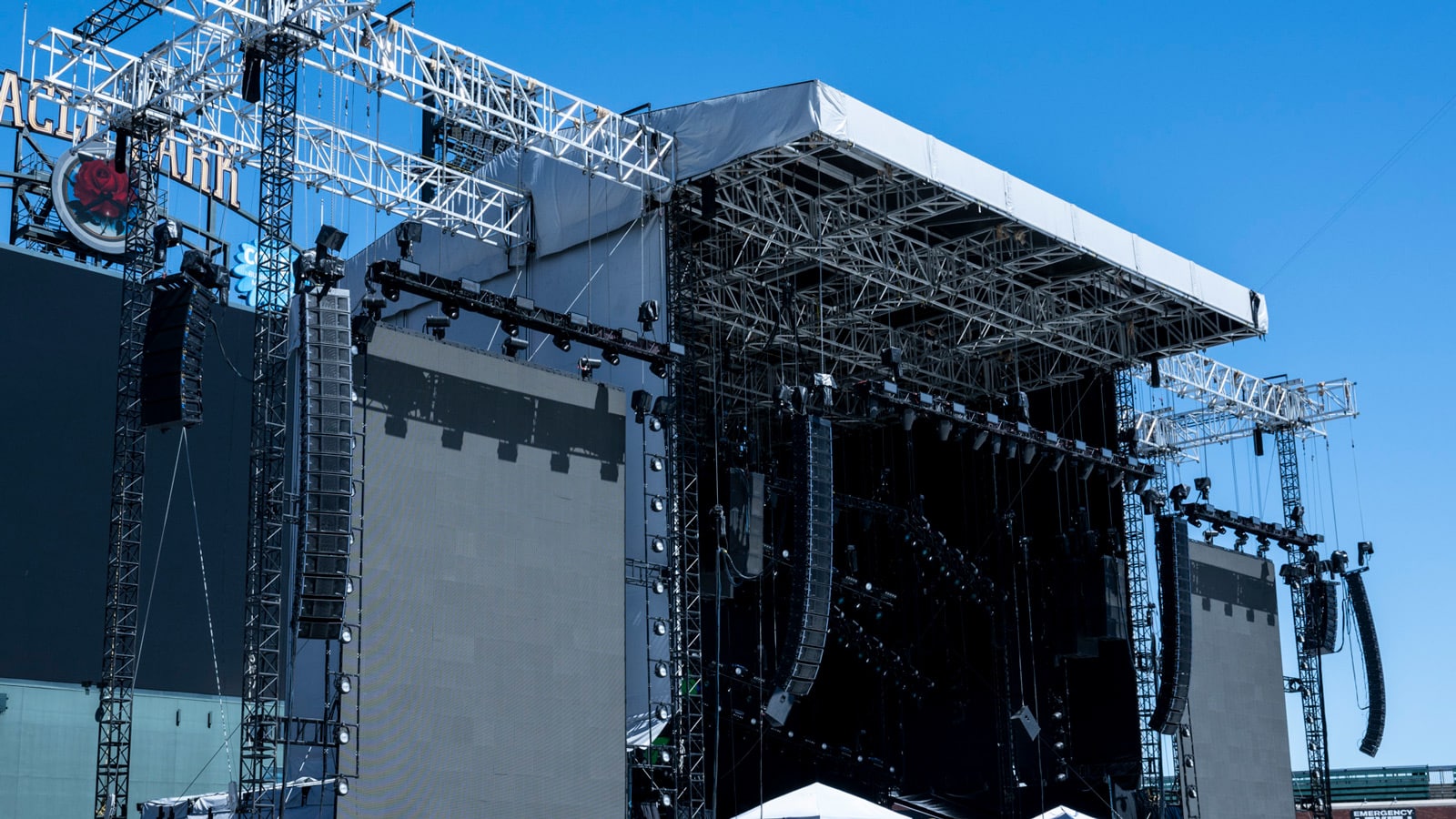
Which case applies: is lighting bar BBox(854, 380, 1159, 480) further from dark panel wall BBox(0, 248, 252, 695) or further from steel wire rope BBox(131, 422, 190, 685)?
dark panel wall BBox(0, 248, 252, 695)

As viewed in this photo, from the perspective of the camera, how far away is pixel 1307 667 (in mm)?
34406

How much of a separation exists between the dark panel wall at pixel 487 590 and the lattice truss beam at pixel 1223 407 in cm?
1635

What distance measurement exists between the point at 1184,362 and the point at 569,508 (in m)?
17.7

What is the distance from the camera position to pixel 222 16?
66.7ft

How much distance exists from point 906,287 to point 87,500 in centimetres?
1598

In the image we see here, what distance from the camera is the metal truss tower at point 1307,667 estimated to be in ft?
110

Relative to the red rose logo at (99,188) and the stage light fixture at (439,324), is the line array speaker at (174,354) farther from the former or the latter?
the red rose logo at (99,188)

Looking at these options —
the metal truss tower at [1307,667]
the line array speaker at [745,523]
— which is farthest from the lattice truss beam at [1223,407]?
the line array speaker at [745,523]

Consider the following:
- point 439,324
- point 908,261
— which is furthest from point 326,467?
point 908,261

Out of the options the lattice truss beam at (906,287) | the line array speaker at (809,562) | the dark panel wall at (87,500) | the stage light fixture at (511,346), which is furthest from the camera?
the dark panel wall at (87,500)

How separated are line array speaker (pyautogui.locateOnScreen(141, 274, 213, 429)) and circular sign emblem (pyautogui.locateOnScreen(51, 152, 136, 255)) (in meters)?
14.0

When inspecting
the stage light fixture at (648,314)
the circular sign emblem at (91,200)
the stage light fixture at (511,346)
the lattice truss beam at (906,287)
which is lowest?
the stage light fixture at (511,346)

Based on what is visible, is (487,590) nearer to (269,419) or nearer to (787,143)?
(269,419)

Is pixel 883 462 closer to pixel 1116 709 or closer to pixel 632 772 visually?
pixel 1116 709
